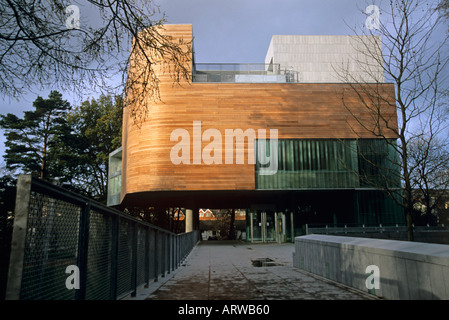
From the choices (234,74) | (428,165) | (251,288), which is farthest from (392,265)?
(234,74)

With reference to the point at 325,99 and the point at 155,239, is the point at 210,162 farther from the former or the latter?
the point at 155,239

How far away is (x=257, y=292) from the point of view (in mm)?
6711

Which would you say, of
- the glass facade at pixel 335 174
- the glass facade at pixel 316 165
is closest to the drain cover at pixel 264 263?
the glass facade at pixel 335 174

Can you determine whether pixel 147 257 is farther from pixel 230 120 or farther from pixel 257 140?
pixel 257 140

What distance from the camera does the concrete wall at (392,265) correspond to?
4605mm

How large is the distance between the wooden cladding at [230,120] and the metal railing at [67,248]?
22.0 m

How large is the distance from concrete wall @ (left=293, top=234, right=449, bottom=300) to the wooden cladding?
1983cm

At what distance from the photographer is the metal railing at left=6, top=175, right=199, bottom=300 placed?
242cm

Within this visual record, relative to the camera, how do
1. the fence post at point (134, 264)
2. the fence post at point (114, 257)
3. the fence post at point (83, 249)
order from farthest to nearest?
the fence post at point (134, 264) < the fence post at point (114, 257) < the fence post at point (83, 249)

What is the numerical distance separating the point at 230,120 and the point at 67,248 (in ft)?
85.0

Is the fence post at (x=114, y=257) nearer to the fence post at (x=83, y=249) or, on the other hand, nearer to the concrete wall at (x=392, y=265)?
the fence post at (x=83, y=249)

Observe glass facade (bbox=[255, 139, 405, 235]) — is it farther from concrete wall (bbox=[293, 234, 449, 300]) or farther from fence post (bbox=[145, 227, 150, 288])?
fence post (bbox=[145, 227, 150, 288])
